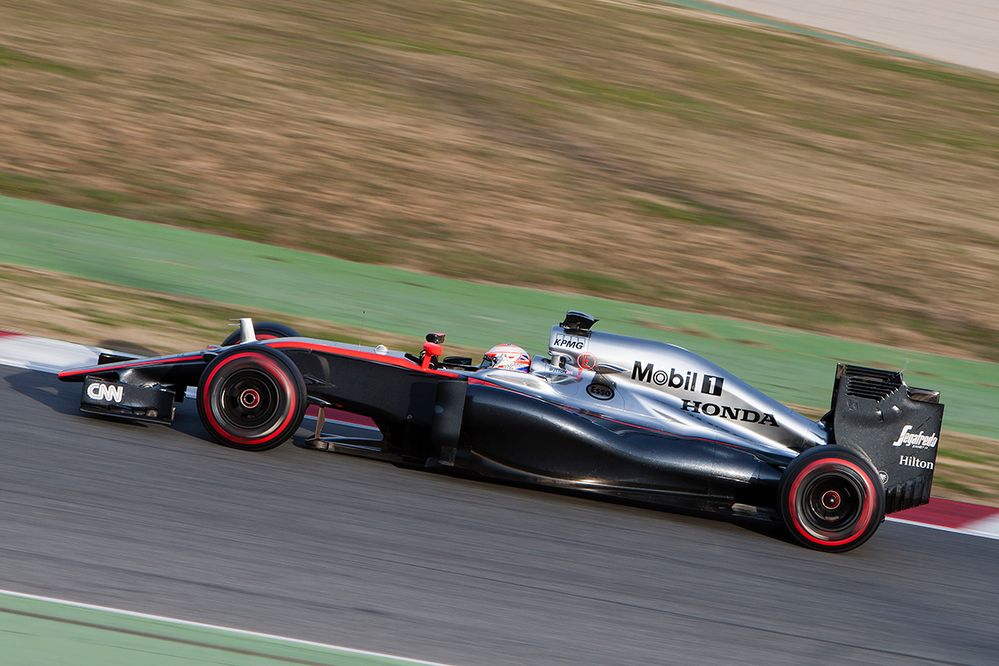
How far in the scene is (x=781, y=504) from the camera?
6012mm

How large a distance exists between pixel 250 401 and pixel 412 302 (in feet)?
15.4

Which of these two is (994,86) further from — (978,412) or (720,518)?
(720,518)

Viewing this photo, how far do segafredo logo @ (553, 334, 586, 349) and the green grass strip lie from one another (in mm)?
3092

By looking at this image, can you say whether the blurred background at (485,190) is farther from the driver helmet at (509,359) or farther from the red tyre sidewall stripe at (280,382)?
the driver helmet at (509,359)

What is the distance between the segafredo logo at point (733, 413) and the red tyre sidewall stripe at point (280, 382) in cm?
220

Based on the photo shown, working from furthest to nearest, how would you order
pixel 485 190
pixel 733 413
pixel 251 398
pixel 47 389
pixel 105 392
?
pixel 485 190 → pixel 47 389 → pixel 733 413 → pixel 105 392 → pixel 251 398

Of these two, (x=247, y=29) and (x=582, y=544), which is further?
(x=247, y=29)

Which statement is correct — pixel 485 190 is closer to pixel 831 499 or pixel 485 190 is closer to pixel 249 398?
pixel 249 398

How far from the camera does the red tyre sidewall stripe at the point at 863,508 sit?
5.91 m

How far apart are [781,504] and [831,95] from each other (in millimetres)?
17952

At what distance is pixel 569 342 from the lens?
656 cm

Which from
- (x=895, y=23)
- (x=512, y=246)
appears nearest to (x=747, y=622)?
(x=512, y=246)

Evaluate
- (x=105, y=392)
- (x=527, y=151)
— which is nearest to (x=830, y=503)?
(x=105, y=392)

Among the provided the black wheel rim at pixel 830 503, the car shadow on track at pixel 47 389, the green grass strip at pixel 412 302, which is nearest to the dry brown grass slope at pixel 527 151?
the green grass strip at pixel 412 302
